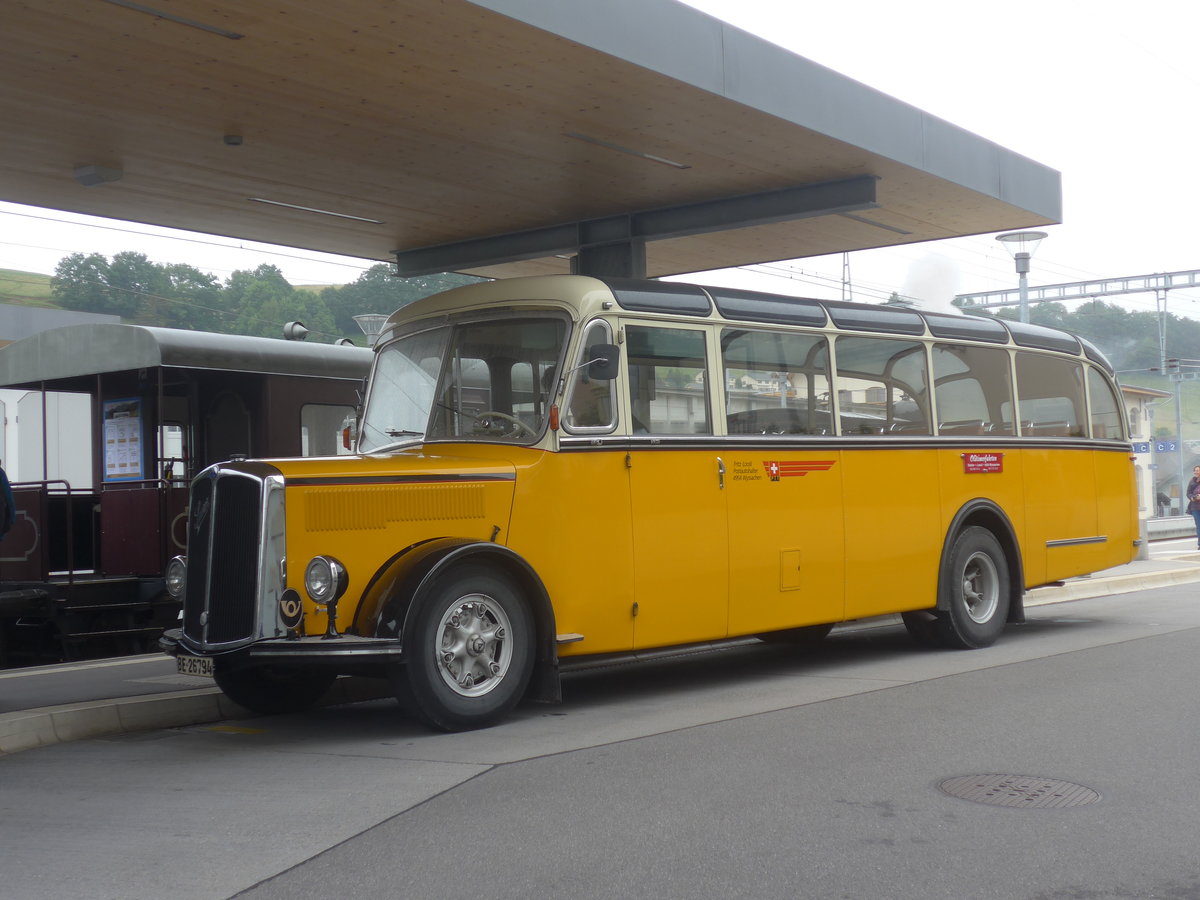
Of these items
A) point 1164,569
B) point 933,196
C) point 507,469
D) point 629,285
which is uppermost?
point 933,196

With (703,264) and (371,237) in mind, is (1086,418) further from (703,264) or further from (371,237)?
(371,237)

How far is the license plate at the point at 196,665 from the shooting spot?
7328mm

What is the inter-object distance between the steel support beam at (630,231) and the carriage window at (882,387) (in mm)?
2349

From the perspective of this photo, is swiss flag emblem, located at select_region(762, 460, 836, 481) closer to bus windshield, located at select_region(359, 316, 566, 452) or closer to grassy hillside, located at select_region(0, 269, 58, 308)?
bus windshield, located at select_region(359, 316, 566, 452)

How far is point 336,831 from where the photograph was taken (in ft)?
17.7

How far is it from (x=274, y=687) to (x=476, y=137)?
17.5 ft

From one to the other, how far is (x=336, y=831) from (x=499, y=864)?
2.92 feet

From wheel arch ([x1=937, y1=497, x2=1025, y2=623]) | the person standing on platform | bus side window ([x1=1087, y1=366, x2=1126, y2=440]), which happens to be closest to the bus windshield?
wheel arch ([x1=937, y1=497, x2=1025, y2=623])

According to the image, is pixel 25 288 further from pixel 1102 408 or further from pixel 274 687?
pixel 274 687

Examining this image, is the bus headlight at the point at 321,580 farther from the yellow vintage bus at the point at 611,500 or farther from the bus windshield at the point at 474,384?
the bus windshield at the point at 474,384

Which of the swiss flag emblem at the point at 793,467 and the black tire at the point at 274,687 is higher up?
the swiss flag emblem at the point at 793,467

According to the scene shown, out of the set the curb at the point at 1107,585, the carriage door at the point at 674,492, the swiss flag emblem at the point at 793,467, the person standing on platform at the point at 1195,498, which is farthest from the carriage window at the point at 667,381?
the person standing on platform at the point at 1195,498

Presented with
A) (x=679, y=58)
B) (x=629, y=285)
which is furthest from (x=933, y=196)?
(x=629, y=285)

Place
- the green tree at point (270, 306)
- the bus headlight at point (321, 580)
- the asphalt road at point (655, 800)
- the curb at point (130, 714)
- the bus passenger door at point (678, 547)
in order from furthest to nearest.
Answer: the green tree at point (270, 306) → the bus passenger door at point (678, 547) → the curb at point (130, 714) → the bus headlight at point (321, 580) → the asphalt road at point (655, 800)
